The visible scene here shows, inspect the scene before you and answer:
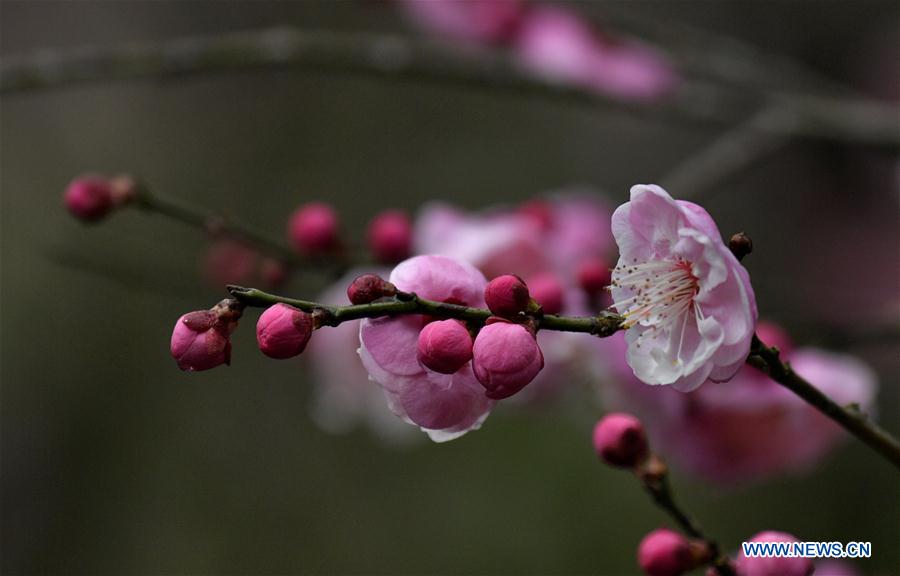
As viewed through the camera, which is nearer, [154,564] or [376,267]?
[376,267]

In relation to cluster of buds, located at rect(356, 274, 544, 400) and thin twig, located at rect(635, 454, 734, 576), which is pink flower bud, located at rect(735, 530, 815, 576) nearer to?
thin twig, located at rect(635, 454, 734, 576)

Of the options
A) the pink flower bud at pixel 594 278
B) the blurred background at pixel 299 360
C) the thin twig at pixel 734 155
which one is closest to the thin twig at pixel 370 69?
the thin twig at pixel 734 155

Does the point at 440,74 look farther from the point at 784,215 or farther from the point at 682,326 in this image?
the point at 784,215

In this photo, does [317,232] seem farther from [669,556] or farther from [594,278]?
[669,556]

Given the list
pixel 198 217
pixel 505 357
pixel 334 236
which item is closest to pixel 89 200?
pixel 198 217

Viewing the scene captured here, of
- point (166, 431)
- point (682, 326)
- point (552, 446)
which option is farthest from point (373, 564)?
point (682, 326)

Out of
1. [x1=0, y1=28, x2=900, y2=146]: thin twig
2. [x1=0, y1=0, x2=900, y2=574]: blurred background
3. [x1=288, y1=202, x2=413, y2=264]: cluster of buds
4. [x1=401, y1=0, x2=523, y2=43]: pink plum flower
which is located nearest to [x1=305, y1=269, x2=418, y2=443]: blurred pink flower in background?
[x1=288, y1=202, x2=413, y2=264]: cluster of buds
